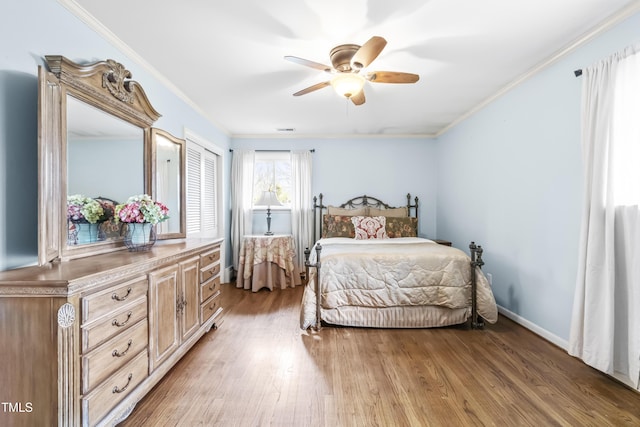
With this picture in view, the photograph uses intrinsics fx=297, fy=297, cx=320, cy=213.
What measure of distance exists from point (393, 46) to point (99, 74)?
213 centimetres

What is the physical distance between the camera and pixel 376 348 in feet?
8.33

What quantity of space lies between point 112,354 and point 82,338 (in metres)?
0.25

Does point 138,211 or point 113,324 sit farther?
point 138,211

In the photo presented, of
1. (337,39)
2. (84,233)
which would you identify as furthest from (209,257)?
(337,39)

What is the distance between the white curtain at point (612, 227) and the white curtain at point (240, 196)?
4226 mm

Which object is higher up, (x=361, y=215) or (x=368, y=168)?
(x=368, y=168)

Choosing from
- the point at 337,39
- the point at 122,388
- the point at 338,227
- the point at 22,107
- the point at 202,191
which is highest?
the point at 337,39

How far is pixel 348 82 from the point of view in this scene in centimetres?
237

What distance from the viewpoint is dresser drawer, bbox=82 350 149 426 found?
1371 mm

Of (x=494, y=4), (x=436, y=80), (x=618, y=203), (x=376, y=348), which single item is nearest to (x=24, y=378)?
(x=376, y=348)

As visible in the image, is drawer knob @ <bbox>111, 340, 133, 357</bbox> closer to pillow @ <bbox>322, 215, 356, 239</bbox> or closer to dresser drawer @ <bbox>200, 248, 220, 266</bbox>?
dresser drawer @ <bbox>200, 248, 220, 266</bbox>

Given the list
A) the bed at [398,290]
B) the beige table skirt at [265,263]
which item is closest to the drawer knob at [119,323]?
the bed at [398,290]

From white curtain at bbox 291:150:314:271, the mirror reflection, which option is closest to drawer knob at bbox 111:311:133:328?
the mirror reflection

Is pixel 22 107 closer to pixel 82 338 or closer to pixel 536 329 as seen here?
pixel 82 338
